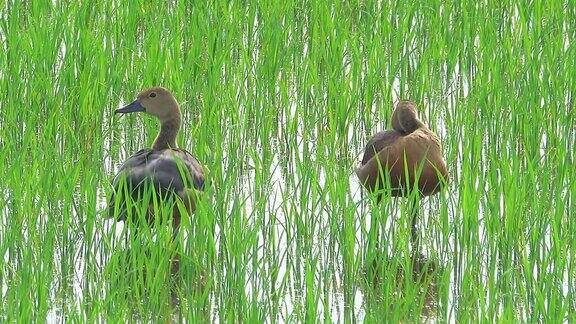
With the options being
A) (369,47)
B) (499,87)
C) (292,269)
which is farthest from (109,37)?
(292,269)

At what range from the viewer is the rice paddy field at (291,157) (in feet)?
14.2

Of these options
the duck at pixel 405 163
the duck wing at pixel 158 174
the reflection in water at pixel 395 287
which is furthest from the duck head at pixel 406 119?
the duck wing at pixel 158 174

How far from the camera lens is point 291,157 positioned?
229 inches

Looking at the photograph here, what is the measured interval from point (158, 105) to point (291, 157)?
2.15 feet

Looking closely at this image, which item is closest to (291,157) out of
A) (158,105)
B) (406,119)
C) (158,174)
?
(406,119)

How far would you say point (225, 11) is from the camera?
6977 millimetres

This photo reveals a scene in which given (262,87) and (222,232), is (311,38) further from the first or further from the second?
(222,232)

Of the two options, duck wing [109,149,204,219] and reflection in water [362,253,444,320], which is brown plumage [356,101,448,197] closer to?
reflection in water [362,253,444,320]

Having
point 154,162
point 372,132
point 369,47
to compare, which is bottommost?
point 154,162

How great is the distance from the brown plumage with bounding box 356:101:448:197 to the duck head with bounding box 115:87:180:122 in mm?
721

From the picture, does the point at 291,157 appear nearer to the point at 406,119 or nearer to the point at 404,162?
the point at 406,119

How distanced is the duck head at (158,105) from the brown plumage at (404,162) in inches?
28.4

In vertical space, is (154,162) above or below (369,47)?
below

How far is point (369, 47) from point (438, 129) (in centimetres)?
57
